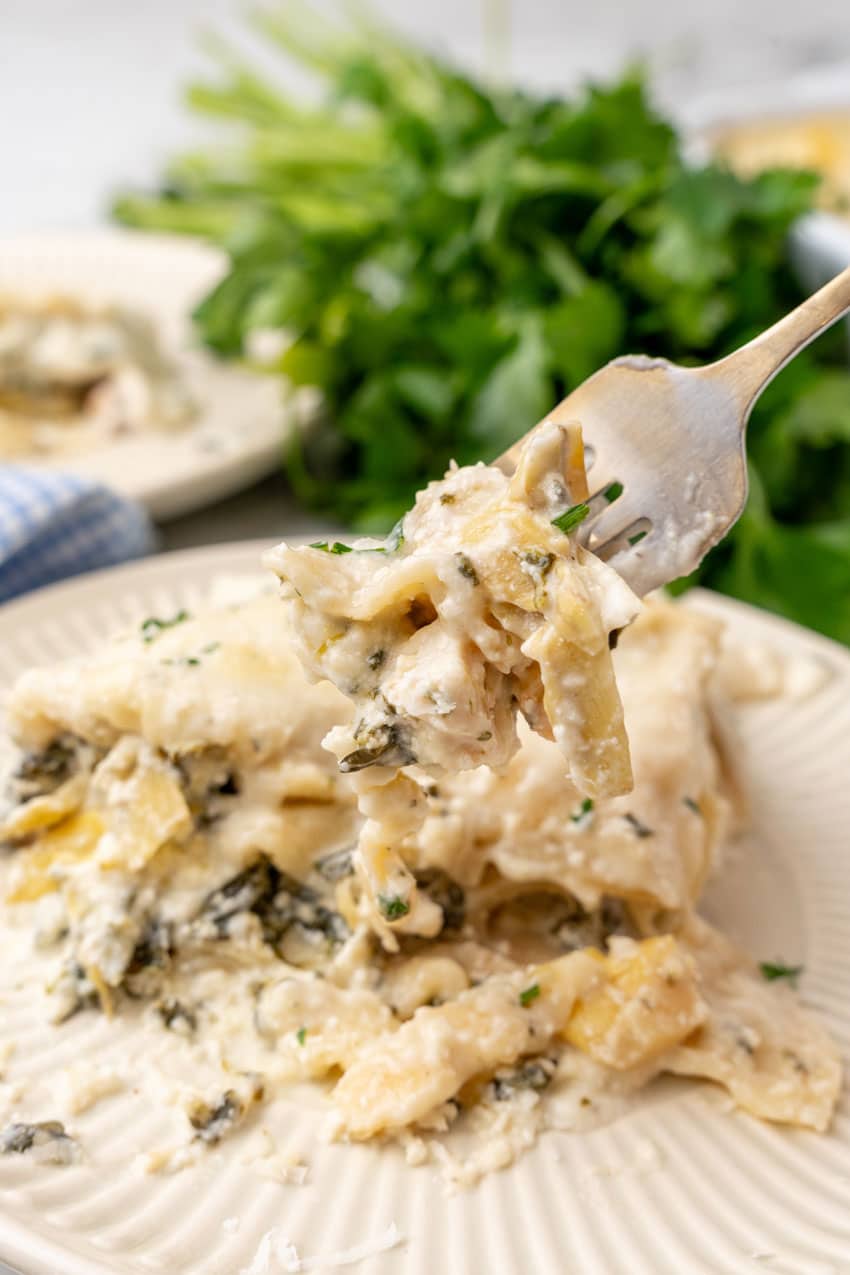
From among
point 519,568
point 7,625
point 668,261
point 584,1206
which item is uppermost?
point 519,568

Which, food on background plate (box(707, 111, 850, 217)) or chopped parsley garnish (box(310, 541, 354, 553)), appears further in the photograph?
food on background plate (box(707, 111, 850, 217))

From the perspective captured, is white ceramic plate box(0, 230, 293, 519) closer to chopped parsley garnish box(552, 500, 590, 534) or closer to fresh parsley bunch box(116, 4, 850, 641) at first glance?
fresh parsley bunch box(116, 4, 850, 641)

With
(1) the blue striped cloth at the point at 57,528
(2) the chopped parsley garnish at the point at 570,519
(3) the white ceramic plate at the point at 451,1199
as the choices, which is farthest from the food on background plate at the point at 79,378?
(2) the chopped parsley garnish at the point at 570,519

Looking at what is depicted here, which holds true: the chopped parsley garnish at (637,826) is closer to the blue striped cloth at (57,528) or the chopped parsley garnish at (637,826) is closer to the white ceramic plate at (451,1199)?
the white ceramic plate at (451,1199)

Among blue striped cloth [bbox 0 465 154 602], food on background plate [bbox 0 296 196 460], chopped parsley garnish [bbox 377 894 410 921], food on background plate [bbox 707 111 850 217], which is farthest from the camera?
food on background plate [bbox 707 111 850 217]

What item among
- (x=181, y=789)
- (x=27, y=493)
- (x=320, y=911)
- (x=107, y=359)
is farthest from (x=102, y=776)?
(x=107, y=359)

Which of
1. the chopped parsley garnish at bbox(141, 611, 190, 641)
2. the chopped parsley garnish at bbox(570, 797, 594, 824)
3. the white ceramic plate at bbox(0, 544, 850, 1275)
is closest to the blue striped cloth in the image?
the chopped parsley garnish at bbox(141, 611, 190, 641)

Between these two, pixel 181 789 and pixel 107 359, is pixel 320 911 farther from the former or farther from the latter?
pixel 107 359

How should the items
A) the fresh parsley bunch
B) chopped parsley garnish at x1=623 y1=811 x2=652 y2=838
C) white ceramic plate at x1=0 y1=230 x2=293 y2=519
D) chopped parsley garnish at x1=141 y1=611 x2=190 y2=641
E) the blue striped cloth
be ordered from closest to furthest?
1. chopped parsley garnish at x1=623 y1=811 x2=652 y2=838
2. chopped parsley garnish at x1=141 y1=611 x2=190 y2=641
3. the blue striped cloth
4. the fresh parsley bunch
5. white ceramic plate at x1=0 y1=230 x2=293 y2=519
